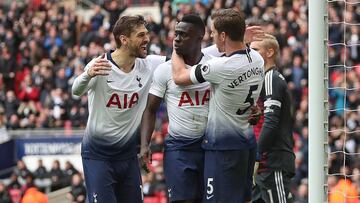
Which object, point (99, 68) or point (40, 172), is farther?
point (40, 172)

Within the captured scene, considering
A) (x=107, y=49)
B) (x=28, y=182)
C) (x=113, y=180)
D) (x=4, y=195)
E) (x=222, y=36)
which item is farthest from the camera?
(x=107, y=49)

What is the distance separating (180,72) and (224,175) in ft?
3.28

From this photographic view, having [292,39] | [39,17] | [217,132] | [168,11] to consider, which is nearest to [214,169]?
[217,132]

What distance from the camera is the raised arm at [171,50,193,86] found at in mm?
9180

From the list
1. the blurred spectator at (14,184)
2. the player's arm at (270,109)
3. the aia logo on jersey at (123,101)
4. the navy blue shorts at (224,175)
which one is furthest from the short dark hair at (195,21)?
the blurred spectator at (14,184)

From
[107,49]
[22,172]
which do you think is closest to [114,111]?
[22,172]

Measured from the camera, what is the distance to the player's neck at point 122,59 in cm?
975

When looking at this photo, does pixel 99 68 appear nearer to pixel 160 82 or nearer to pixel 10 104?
pixel 160 82

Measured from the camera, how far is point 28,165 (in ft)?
Answer: 79.4

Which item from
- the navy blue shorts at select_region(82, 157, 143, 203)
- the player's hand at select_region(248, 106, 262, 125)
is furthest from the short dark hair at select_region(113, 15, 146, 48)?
the player's hand at select_region(248, 106, 262, 125)

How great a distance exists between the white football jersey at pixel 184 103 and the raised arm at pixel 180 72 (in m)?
0.15

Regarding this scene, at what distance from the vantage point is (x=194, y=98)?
9445 mm

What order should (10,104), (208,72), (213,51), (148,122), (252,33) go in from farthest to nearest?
(10,104) < (252,33) < (213,51) < (148,122) < (208,72)

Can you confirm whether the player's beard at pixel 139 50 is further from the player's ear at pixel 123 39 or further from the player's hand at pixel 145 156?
the player's hand at pixel 145 156
